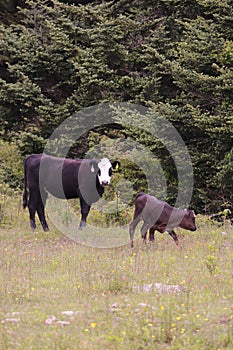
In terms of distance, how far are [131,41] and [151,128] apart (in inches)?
172

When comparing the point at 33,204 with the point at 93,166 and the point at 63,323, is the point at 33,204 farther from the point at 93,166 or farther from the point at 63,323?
the point at 63,323

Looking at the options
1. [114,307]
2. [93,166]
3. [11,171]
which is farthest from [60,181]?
[114,307]

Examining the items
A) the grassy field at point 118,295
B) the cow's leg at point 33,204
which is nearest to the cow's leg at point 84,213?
the cow's leg at point 33,204

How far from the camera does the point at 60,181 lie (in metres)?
15.3

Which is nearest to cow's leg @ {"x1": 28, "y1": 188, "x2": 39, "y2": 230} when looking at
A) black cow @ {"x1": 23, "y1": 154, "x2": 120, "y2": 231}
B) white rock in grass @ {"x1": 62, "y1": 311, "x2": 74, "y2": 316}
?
black cow @ {"x1": 23, "y1": 154, "x2": 120, "y2": 231}

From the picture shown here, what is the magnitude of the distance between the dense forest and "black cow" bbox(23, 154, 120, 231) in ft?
7.53

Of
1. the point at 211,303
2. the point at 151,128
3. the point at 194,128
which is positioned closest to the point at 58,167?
the point at 151,128

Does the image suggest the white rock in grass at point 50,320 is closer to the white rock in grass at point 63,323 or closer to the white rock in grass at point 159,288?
the white rock in grass at point 63,323

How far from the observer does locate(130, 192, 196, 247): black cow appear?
496 inches

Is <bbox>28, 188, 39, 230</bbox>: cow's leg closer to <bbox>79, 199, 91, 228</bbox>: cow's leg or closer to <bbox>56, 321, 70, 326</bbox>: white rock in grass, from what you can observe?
<bbox>79, 199, 91, 228</bbox>: cow's leg

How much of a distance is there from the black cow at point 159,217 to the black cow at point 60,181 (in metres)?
2.28

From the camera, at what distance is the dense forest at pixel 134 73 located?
16.4m

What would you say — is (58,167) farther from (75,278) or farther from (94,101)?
(75,278)

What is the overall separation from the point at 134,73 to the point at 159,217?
25.6ft
